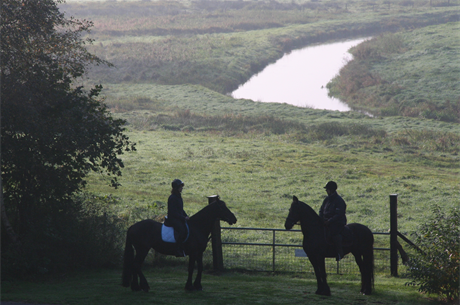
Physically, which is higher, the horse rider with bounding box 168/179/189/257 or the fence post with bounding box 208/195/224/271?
the horse rider with bounding box 168/179/189/257

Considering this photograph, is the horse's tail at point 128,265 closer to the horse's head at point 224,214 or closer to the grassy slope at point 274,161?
the horse's head at point 224,214

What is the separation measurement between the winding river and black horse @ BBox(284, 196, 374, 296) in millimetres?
52248

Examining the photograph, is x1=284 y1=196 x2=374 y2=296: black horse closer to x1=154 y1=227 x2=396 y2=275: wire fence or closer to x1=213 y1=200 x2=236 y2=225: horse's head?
x1=154 y1=227 x2=396 y2=275: wire fence

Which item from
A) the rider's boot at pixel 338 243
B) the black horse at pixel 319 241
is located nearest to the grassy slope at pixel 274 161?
the black horse at pixel 319 241

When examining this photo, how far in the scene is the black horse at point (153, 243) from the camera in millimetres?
12156

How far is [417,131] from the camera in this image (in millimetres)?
44344

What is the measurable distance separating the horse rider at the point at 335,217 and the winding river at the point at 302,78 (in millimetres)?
52650

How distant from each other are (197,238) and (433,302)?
22.2 ft

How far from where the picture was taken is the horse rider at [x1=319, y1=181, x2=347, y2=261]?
12.0 m

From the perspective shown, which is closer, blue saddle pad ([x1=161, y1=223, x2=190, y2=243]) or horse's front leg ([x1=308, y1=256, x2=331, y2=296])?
blue saddle pad ([x1=161, y1=223, x2=190, y2=243])

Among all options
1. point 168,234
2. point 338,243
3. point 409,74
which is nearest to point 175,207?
point 168,234

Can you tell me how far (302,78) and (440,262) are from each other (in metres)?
76.2

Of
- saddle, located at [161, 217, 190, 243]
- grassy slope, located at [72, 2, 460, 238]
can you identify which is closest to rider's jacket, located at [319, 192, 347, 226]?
saddle, located at [161, 217, 190, 243]

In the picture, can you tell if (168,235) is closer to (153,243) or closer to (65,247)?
(153,243)
